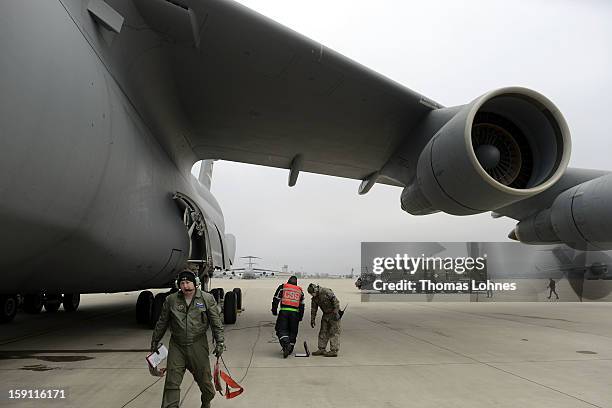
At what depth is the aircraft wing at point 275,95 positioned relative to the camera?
5734 mm

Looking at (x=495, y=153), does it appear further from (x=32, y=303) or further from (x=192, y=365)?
(x=32, y=303)

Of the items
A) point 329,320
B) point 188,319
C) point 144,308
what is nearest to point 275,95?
point 329,320

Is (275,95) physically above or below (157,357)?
above

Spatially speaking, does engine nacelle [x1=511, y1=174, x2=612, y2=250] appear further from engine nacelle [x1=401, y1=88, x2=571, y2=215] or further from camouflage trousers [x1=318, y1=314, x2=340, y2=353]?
camouflage trousers [x1=318, y1=314, x2=340, y2=353]

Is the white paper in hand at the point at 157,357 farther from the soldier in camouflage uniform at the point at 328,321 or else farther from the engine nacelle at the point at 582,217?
the engine nacelle at the point at 582,217

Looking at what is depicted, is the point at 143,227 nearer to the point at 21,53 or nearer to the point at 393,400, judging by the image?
the point at 21,53

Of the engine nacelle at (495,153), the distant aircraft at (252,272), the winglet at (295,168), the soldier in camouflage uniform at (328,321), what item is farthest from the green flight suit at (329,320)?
the distant aircraft at (252,272)

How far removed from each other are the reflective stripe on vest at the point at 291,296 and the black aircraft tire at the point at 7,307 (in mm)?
6731

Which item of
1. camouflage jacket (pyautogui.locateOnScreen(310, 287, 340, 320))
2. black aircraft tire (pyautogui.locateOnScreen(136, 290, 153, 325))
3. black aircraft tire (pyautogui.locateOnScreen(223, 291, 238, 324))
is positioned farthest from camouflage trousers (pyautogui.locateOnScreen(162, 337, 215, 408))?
black aircraft tire (pyautogui.locateOnScreen(223, 291, 238, 324))

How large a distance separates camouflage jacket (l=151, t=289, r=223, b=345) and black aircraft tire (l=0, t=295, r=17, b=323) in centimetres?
785

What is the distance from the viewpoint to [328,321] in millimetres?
6207

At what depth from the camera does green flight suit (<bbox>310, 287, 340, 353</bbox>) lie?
604 cm

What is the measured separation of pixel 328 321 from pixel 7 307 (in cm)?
756

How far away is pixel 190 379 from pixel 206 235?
4.42 meters
